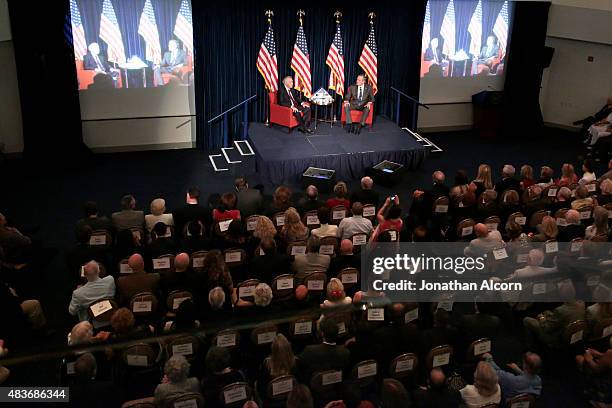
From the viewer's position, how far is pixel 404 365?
503 cm

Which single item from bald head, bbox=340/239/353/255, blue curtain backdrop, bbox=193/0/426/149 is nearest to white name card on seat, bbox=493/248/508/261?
bald head, bbox=340/239/353/255

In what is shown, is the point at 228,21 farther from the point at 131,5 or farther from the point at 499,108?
the point at 499,108

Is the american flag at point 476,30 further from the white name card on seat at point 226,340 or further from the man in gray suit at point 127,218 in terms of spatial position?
the white name card on seat at point 226,340

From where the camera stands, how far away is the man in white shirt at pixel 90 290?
5750 mm

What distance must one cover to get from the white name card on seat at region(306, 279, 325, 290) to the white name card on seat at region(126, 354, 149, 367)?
1712mm

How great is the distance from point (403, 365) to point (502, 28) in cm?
976

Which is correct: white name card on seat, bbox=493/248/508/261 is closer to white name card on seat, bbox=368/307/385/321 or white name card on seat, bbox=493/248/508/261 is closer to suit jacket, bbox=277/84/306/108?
white name card on seat, bbox=368/307/385/321

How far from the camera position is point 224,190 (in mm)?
10180

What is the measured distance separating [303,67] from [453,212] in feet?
15.3

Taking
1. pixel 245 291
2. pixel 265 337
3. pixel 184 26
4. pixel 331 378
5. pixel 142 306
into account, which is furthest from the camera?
pixel 184 26

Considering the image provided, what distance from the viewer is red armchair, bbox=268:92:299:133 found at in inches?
443

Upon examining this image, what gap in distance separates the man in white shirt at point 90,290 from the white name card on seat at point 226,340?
130cm

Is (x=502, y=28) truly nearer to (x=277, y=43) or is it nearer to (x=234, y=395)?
(x=277, y=43)

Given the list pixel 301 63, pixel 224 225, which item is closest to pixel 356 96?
pixel 301 63
